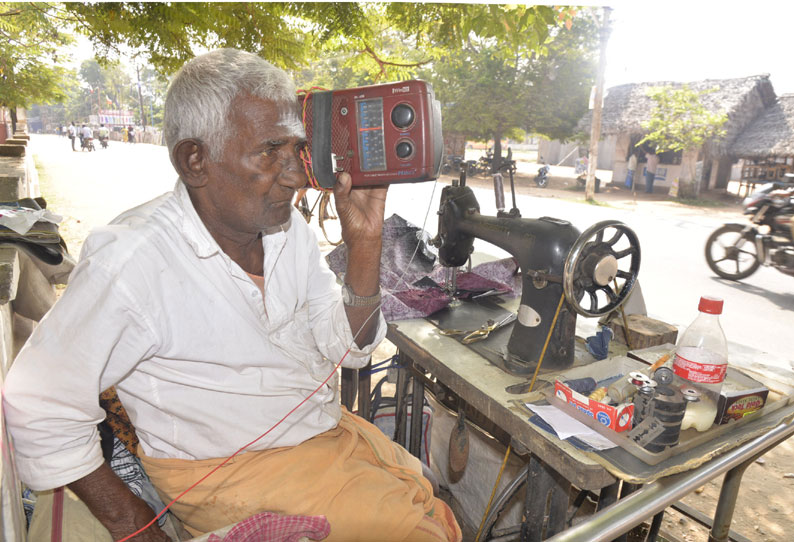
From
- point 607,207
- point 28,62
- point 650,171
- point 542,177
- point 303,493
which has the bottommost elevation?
point 607,207

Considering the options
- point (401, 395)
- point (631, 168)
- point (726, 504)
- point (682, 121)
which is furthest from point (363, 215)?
point (631, 168)

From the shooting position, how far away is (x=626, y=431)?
47.7 inches

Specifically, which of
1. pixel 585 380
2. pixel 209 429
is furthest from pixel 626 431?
pixel 209 429

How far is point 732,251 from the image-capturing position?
625 centimetres

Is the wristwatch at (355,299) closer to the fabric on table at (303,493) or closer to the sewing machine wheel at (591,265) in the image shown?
the fabric on table at (303,493)

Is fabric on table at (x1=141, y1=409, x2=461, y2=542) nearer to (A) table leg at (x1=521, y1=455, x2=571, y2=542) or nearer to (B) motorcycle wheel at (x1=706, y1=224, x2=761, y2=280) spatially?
(A) table leg at (x1=521, y1=455, x2=571, y2=542)

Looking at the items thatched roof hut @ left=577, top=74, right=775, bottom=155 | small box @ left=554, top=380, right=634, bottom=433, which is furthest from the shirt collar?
thatched roof hut @ left=577, top=74, right=775, bottom=155

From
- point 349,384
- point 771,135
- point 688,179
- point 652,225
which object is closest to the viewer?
point 349,384

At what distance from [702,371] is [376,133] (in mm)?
1032

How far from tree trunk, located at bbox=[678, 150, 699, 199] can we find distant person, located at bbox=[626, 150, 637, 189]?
1.84m

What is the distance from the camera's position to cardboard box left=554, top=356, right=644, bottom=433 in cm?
121

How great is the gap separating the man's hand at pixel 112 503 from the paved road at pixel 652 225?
117 centimetres

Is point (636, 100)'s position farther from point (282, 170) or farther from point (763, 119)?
point (282, 170)

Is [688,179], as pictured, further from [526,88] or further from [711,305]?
[711,305]
